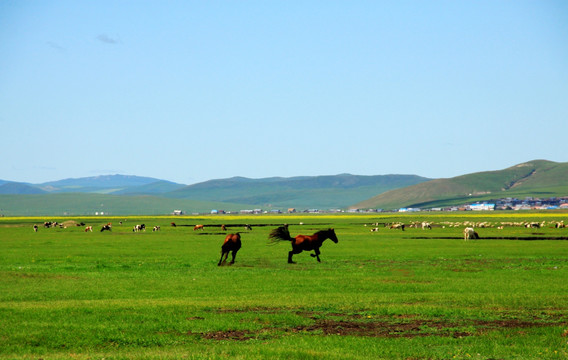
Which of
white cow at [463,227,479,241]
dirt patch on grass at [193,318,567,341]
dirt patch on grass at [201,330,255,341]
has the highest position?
white cow at [463,227,479,241]

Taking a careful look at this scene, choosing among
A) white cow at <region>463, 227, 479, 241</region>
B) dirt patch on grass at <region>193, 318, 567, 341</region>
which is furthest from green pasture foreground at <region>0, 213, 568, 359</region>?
white cow at <region>463, 227, 479, 241</region>

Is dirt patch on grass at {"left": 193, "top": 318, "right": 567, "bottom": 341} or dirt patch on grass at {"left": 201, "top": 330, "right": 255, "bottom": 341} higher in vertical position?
dirt patch on grass at {"left": 201, "top": 330, "right": 255, "bottom": 341}

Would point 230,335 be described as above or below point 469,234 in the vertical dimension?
below

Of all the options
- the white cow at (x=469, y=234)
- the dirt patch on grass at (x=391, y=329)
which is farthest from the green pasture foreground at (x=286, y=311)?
the white cow at (x=469, y=234)

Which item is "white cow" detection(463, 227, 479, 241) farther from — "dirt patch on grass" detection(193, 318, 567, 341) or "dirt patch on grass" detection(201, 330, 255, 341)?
"dirt patch on grass" detection(201, 330, 255, 341)

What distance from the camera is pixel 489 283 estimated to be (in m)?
28.0

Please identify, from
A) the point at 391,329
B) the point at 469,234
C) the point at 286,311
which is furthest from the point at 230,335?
the point at 469,234

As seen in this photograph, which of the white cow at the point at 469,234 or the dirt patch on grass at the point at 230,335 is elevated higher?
the white cow at the point at 469,234

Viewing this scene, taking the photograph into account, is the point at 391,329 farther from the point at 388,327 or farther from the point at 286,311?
the point at 286,311

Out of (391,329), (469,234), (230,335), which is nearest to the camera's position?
(230,335)

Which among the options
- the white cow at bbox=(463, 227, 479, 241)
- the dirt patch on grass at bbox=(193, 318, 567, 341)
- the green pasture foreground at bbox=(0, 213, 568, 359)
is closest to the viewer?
the green pasture foreground at bbox=(0, 213, 568, 359)

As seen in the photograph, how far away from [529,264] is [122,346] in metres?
28.1

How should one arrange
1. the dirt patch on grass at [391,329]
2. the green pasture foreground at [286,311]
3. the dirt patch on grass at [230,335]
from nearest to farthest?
the green pasture foreground at [286,311] → the dirt patch on grass at [230,335] → the dirt patch on grass at [391,329]

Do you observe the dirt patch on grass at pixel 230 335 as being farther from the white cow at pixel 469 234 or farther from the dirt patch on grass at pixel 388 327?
the white cow at pixel 469 234
